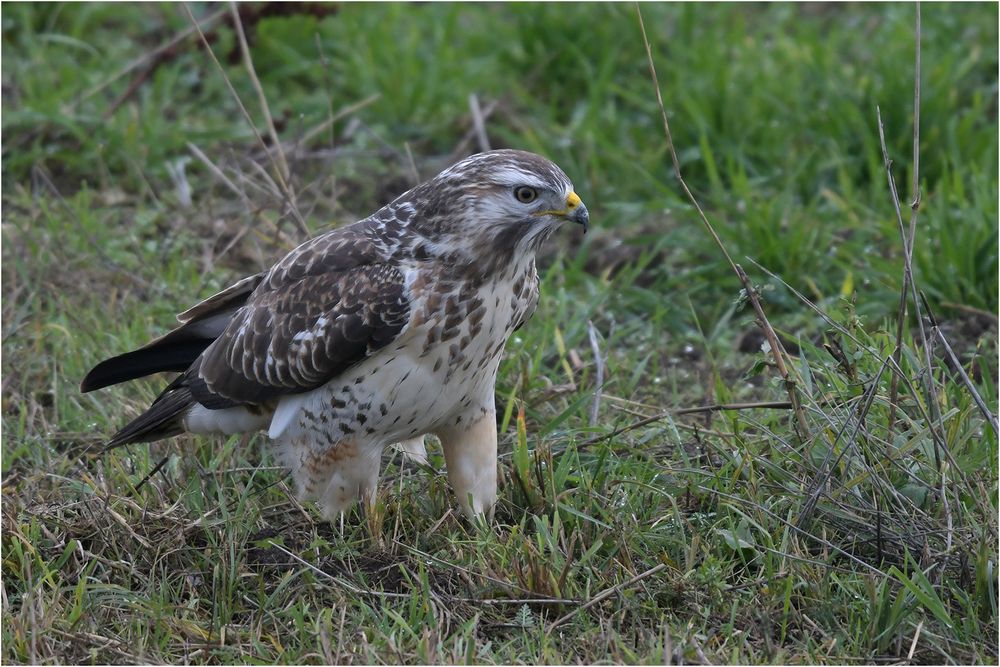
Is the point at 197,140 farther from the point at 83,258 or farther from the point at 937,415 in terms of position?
the point at 937,415

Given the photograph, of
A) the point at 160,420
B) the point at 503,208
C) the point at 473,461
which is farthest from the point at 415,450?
the point at 503,208

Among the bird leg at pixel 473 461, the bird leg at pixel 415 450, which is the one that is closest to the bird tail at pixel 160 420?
the bird leg at pixel 415 450

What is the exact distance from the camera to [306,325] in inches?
155

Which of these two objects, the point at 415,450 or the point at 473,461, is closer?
the point at 473,461

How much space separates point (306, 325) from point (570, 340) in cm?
153

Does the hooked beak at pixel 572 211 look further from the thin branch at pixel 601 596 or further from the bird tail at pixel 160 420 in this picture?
the bird tail at pixel 160 420

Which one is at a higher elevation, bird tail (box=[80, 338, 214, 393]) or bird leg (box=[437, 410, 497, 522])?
bird tail (box=[80, 338, 214, 393])

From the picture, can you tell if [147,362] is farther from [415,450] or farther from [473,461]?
[473,461]

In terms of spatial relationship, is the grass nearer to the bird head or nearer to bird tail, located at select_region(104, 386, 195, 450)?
bird tail, located at select_region(104, 386, 195, 450)

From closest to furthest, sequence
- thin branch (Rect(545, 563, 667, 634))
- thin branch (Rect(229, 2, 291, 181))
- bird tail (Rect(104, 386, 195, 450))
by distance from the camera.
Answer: thin branch (Rect(545, 563, 667, 634)) → bird tail (Rect(104, 386, 195, 450)) → thin branch (Rect(229, 2, 291, 181))

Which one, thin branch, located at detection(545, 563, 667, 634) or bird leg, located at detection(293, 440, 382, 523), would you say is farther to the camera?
bird leg, located at detection(293, 440, 382, 523)

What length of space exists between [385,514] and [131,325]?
5.76 feet

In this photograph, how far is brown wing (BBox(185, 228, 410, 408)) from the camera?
12.4ft

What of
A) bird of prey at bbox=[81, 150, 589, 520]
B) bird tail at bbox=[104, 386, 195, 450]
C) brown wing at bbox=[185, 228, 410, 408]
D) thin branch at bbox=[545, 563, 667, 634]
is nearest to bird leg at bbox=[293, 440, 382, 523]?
bird of prey at bbox=[81, 150, 589, 520]
